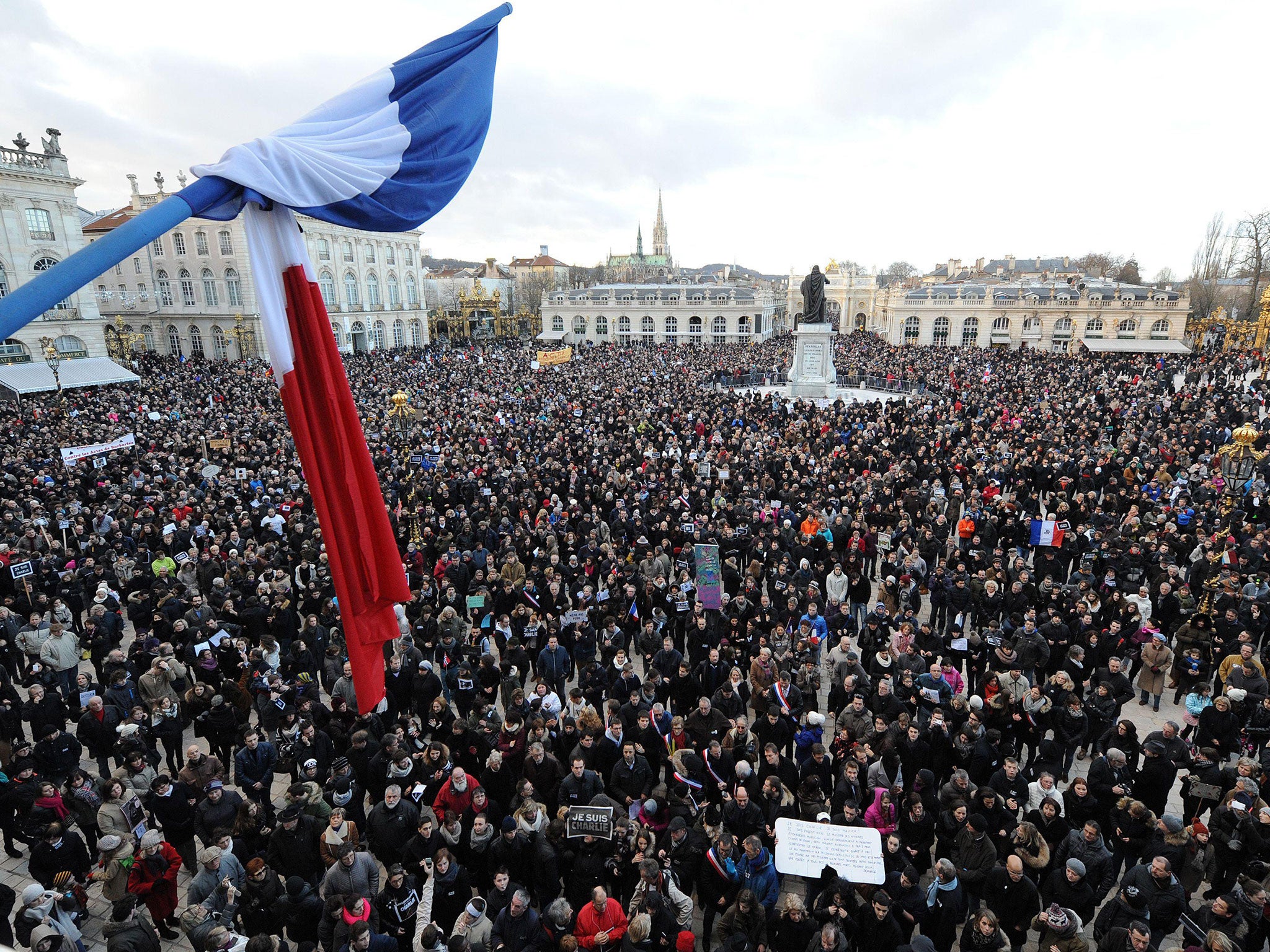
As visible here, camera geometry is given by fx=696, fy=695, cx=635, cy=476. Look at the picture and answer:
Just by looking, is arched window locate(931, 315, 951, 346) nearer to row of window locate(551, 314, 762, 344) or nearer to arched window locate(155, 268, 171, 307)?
row of window locate(551, 314, 762, 344)

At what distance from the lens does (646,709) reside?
7621mm

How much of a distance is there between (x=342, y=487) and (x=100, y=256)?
141 cm

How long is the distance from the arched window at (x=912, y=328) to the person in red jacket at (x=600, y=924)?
6765 cm

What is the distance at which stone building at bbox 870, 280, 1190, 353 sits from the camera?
57312 millimetres

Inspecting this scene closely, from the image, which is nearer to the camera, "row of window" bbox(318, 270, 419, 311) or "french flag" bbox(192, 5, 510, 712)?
"french flag" bbox(192, 5, 510, 712)

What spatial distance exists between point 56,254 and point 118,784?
41609 millimetres

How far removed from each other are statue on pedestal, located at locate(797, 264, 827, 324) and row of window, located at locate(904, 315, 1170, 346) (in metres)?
33.0

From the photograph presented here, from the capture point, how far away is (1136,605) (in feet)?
31.5

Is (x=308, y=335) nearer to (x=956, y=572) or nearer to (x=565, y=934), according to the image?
(x=565, y=934)

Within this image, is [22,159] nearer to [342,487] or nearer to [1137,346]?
[342,487]

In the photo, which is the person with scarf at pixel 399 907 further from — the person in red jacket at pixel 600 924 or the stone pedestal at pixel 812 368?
the stone pedestal at pixel 812 368

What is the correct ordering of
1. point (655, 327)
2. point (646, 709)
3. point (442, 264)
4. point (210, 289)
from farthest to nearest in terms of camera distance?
point (442, 264) → point (655, 327) → point (210, 289) → point (646, 709)

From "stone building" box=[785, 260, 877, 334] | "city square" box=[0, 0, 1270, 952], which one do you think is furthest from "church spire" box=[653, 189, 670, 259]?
"city square" box=[0, 0, 1270, 952]

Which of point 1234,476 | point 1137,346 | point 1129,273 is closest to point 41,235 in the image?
point 1234,476
